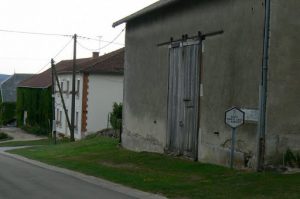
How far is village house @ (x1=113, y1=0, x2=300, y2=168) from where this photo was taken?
1562 cm

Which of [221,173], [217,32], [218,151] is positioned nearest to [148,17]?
[217,32]

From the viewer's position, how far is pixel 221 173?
52.5ft

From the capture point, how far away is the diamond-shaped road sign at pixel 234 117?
15992mm

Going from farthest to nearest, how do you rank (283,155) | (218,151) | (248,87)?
1. (218,151)
2. (248,87)
3. (283,155)

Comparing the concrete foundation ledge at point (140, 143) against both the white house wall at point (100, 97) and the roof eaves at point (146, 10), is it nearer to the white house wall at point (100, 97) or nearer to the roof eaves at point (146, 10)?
the roof eaves at point (146, 10)

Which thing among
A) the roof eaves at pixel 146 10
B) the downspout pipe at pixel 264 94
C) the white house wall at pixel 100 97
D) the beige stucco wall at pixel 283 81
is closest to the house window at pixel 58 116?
the white house wall at pixel 100 97

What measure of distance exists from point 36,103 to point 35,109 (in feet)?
2.51

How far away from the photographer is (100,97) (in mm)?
52500

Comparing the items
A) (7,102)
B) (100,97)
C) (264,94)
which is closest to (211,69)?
(264,94)

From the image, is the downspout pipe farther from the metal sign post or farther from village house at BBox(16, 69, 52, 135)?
village house at BBox(16, 69, 52, 135)

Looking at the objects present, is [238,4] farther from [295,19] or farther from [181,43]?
[181,43]

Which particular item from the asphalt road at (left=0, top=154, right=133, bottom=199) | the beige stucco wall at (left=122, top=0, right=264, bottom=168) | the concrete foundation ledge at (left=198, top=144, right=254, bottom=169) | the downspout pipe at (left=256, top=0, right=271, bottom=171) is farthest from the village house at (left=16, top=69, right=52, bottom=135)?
the downspout pipe at (left=256, top=0, right=271, bottom=171)

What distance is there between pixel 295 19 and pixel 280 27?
46 cm

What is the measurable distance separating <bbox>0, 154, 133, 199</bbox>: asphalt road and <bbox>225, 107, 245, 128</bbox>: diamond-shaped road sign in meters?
4.25
